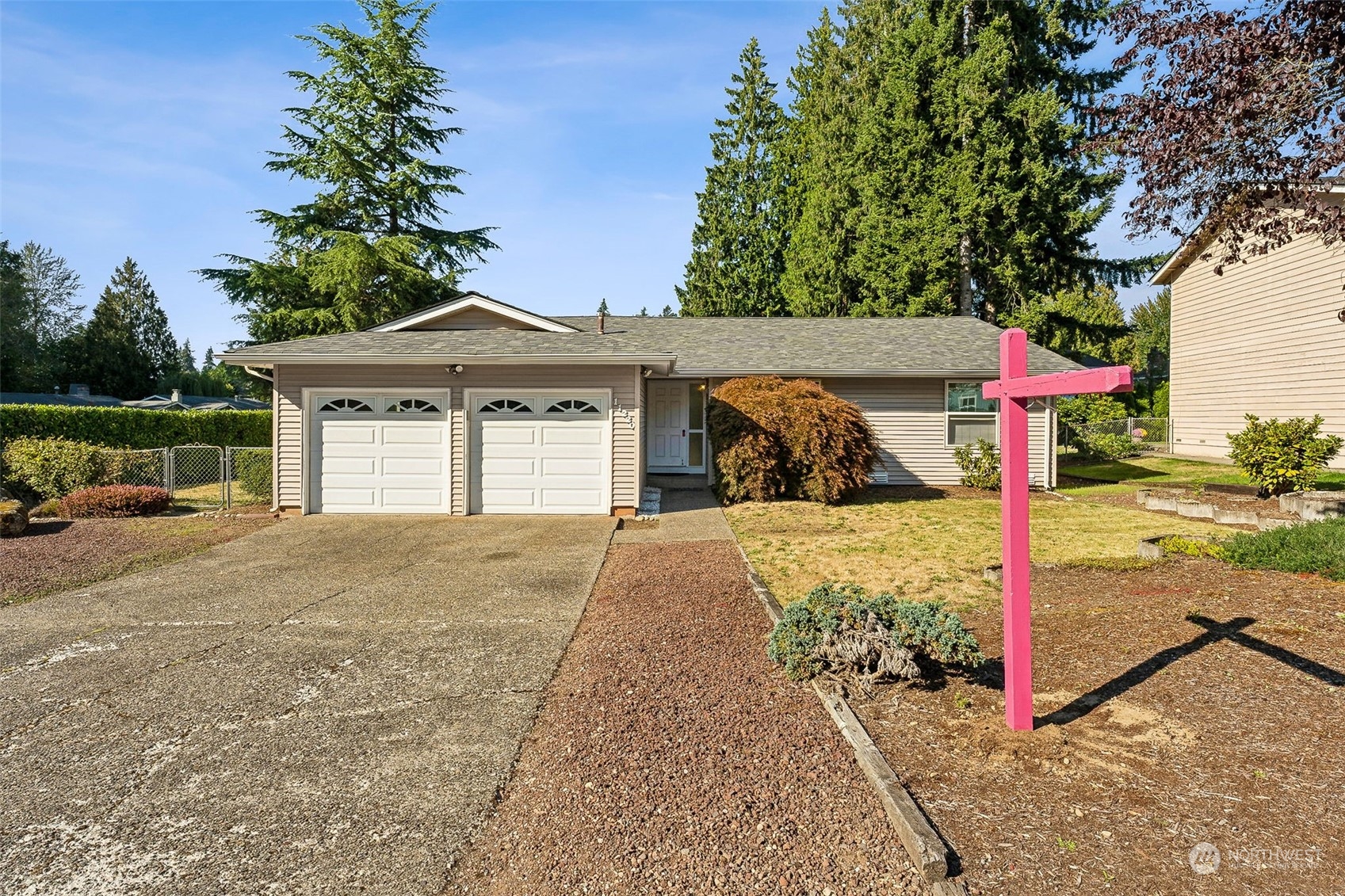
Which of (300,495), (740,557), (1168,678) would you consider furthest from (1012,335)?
(300,495)

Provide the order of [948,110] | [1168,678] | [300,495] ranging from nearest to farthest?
[1168,678]
[300,495]
[948,110]

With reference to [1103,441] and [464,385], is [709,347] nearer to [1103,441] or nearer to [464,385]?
[464,385]

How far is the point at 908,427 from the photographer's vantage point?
1457 centimetres

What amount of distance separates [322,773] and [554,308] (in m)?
24.5

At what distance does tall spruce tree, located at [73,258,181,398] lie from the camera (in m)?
40.3

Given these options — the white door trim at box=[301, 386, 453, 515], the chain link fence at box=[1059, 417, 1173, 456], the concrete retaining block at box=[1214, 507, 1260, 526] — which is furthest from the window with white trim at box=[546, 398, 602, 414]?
the chain link fence at box=[1059, 417, 1173, 456]

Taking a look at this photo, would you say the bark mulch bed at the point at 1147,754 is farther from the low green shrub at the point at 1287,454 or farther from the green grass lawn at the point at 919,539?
the low green shrub at the point at 1287,454

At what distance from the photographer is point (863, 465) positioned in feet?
40.3

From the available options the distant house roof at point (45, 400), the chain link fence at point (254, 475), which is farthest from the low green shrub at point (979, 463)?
the distant house roof at point (45, 400)

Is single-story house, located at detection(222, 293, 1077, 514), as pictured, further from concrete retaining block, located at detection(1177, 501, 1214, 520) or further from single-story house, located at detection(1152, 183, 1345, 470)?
single-story house, located at detection(1152, 183, 1345, 470)

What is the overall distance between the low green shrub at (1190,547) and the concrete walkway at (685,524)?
199 inches

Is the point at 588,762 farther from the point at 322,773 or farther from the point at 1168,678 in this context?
the point at 1168,678

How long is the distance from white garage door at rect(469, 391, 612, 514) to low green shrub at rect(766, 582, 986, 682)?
718 centimetres

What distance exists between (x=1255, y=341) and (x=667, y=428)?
15.5m
